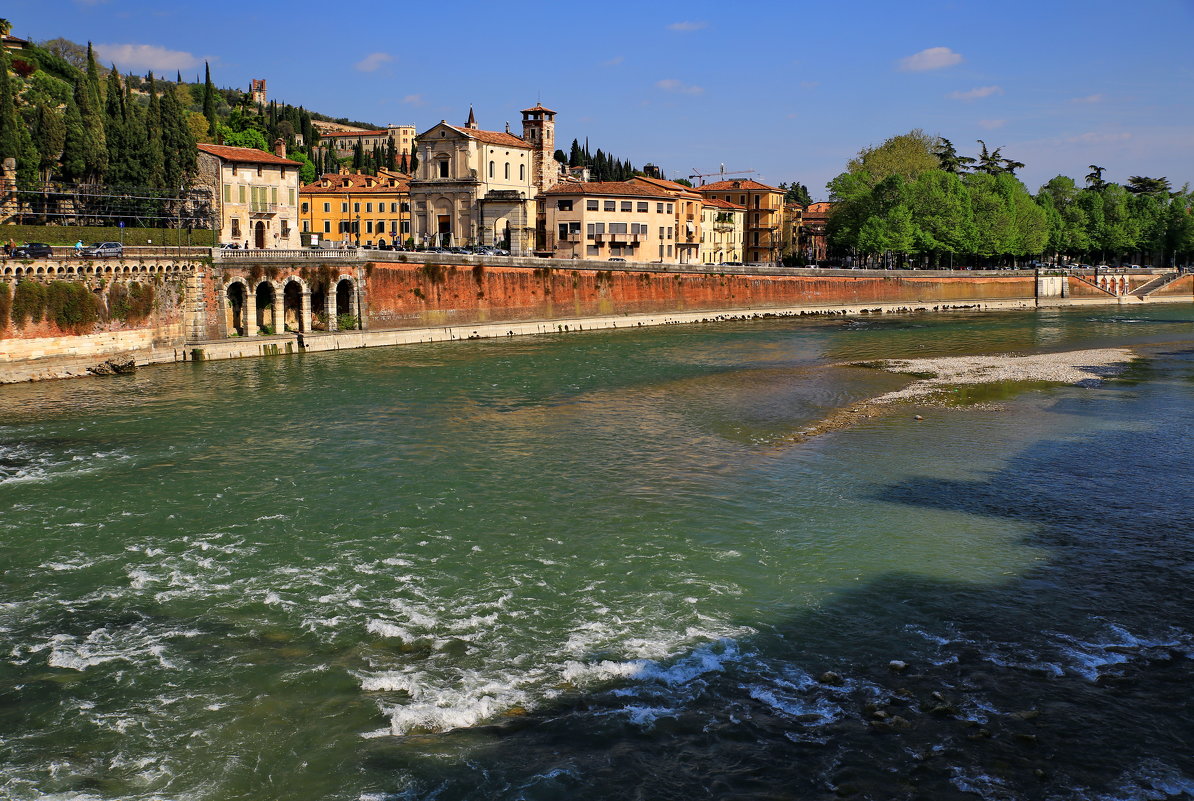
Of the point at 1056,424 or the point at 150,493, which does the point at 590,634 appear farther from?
the point at 1056,424

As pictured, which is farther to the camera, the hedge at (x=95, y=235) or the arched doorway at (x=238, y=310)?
the hedge at (x=95, y=235)

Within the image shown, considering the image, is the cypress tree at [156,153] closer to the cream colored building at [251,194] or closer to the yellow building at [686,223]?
the cream colored building at [251,194]

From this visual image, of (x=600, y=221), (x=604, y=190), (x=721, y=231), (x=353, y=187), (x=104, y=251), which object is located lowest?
(x=104, y=251)

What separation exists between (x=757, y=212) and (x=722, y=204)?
11.2m

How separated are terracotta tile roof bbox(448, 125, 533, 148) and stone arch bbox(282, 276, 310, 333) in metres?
29.8

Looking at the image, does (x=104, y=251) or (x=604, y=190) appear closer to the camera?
(x=104, y=251)

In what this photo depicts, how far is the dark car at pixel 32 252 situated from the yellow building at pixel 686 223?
199 ft

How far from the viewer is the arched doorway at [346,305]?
56969mm

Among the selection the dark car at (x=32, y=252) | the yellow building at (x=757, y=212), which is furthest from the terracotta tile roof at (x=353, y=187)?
the dark car at (x=32, y=252)

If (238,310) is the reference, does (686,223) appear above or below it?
above

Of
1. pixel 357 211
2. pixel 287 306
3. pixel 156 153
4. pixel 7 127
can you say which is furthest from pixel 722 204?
pixel 7 127

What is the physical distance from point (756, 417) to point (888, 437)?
17.0 ft

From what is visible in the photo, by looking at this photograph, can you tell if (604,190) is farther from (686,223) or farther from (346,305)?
(346,305)

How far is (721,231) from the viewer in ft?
371
